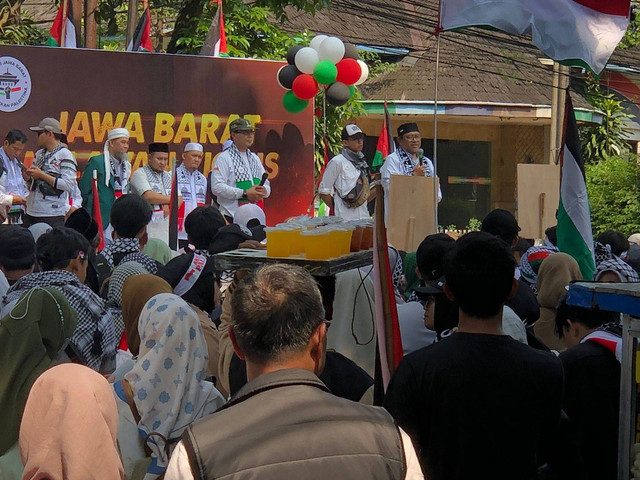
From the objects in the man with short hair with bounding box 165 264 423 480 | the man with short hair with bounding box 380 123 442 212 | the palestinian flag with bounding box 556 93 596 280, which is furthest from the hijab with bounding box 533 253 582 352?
the man with short hair with bounding box 380 123 442 212

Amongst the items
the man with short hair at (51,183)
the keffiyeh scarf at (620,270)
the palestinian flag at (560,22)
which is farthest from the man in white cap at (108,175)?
the keffiyeh scarf at (620,270)

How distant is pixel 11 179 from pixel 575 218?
629 centimetres

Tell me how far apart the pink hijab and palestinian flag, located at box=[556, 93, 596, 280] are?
12.6ft

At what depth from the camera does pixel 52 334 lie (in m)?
4.11

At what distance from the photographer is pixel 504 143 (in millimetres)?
24734

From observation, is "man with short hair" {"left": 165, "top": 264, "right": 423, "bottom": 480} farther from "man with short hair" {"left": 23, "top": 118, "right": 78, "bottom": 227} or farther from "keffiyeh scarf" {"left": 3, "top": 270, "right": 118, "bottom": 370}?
"man with short hair" {"left": 23, "top": 118, "right": 78, "bottom": 227}

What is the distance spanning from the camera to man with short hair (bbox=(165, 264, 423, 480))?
2109 millimetres

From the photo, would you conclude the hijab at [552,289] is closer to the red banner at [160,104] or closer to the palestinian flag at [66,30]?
the red banner at [160,104]

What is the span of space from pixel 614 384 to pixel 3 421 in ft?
7.86

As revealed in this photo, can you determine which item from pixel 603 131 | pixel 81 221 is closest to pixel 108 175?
pixel 81 221

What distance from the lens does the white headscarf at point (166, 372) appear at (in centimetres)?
382

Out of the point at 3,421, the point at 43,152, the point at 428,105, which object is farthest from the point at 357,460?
the point at 428,105

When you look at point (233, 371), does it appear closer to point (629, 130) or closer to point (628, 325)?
point (628, 325)

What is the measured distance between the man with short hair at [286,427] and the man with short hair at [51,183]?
8179 millimetres
